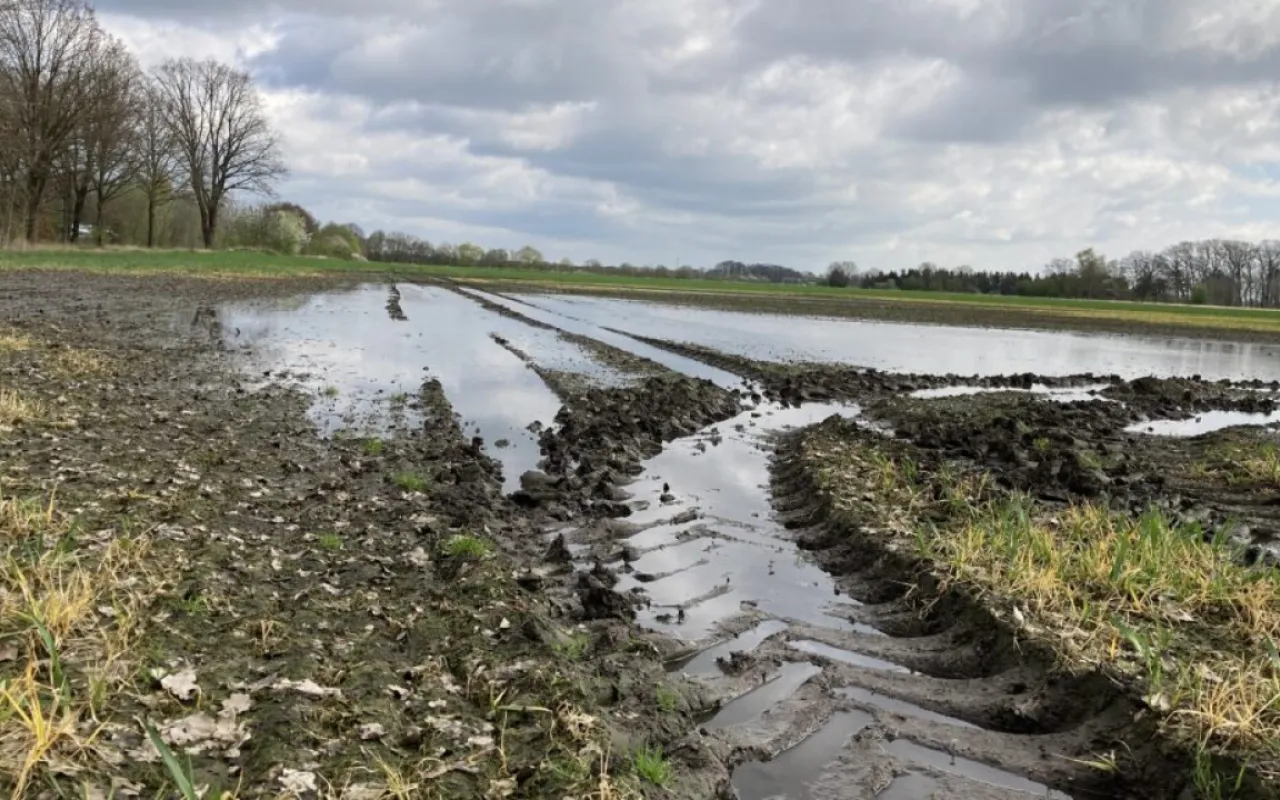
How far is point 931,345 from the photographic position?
128 feet

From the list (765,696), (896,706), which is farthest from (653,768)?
(896,706)

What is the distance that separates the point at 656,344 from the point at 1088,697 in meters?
26.4

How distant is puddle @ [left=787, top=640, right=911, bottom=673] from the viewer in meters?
6.67

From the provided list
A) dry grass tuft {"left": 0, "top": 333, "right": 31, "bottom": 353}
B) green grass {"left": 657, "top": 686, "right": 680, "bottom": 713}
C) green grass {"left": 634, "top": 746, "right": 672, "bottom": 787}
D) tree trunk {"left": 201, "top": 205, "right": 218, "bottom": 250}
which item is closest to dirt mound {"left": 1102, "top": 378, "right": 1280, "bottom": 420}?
green grass {"left": 657, "top": 686, "right": 680, "bottom": 713}

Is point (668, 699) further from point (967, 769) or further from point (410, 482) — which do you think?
point (410, 482)

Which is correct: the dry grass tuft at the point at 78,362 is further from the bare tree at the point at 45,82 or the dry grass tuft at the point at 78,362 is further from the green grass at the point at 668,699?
the bare tree at the point at 45,82

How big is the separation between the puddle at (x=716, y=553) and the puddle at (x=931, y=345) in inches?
655

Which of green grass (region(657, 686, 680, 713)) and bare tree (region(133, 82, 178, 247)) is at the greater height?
bare tree (region(133, 82, 178, 247))

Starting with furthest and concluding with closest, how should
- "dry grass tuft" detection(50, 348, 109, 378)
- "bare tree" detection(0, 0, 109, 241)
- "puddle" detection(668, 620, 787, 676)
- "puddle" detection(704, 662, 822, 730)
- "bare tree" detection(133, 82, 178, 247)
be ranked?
"bare tree" detection(133, 82, 178, 247), "bare tree" detection(0, 0, 109, 241), "dry grass tuft" detection(50, 348, 109, 378), "puddle" detection(668, 620, 787, 676), "puddle" detection(704, 662, 822, 730)

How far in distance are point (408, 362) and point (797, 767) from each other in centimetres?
1847

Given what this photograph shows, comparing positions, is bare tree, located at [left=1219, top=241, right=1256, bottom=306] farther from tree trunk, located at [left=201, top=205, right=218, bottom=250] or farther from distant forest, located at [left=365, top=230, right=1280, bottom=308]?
tree trunk, located at [left=201, top=205, right=218, bottom=250]

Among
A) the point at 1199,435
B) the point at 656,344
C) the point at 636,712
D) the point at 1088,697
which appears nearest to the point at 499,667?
the point at 636,712

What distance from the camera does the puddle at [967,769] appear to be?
514cm

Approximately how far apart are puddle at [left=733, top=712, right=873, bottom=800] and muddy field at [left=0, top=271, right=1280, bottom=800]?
0.02 meters
